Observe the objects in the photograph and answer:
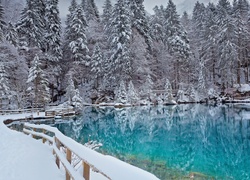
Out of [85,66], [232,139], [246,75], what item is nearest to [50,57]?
[85,66]

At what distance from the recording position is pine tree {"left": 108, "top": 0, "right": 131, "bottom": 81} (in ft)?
125

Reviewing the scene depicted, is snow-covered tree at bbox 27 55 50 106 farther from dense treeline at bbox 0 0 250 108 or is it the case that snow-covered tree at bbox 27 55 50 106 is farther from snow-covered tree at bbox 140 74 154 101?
snow-covered tree at bbox 140 74 154 101

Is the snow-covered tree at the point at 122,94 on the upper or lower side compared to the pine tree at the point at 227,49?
lower

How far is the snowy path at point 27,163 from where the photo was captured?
4.71 meters

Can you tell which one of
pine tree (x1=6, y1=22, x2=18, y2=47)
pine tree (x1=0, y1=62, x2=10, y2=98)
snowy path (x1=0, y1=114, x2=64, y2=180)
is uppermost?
pine tree (x1=6, y1=22, x2=18, y2=47)

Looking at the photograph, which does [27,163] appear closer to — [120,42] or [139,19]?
[120,42]

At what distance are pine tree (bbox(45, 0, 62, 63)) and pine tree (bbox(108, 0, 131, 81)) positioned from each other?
943 cm

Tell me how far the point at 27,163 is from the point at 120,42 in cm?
3511

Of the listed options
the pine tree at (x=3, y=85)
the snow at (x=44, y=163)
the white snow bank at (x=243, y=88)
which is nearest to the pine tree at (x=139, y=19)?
the white snow bank at (x=243, y=88)

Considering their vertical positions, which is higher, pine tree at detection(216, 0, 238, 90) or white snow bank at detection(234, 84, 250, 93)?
pine tree at detection(216, 0, 238, 90)

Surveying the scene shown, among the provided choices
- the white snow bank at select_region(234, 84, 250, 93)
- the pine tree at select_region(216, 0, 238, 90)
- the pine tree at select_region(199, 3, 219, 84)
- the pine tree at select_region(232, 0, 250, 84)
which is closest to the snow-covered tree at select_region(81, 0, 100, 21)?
the pine tree at select_region(199, 3, 219, 84)

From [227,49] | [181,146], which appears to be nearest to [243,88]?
[227,49]

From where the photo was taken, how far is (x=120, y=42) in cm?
3925

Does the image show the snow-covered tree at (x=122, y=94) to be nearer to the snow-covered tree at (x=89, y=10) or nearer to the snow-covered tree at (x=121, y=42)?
the snow-covered tree at (x=121, y=42)
